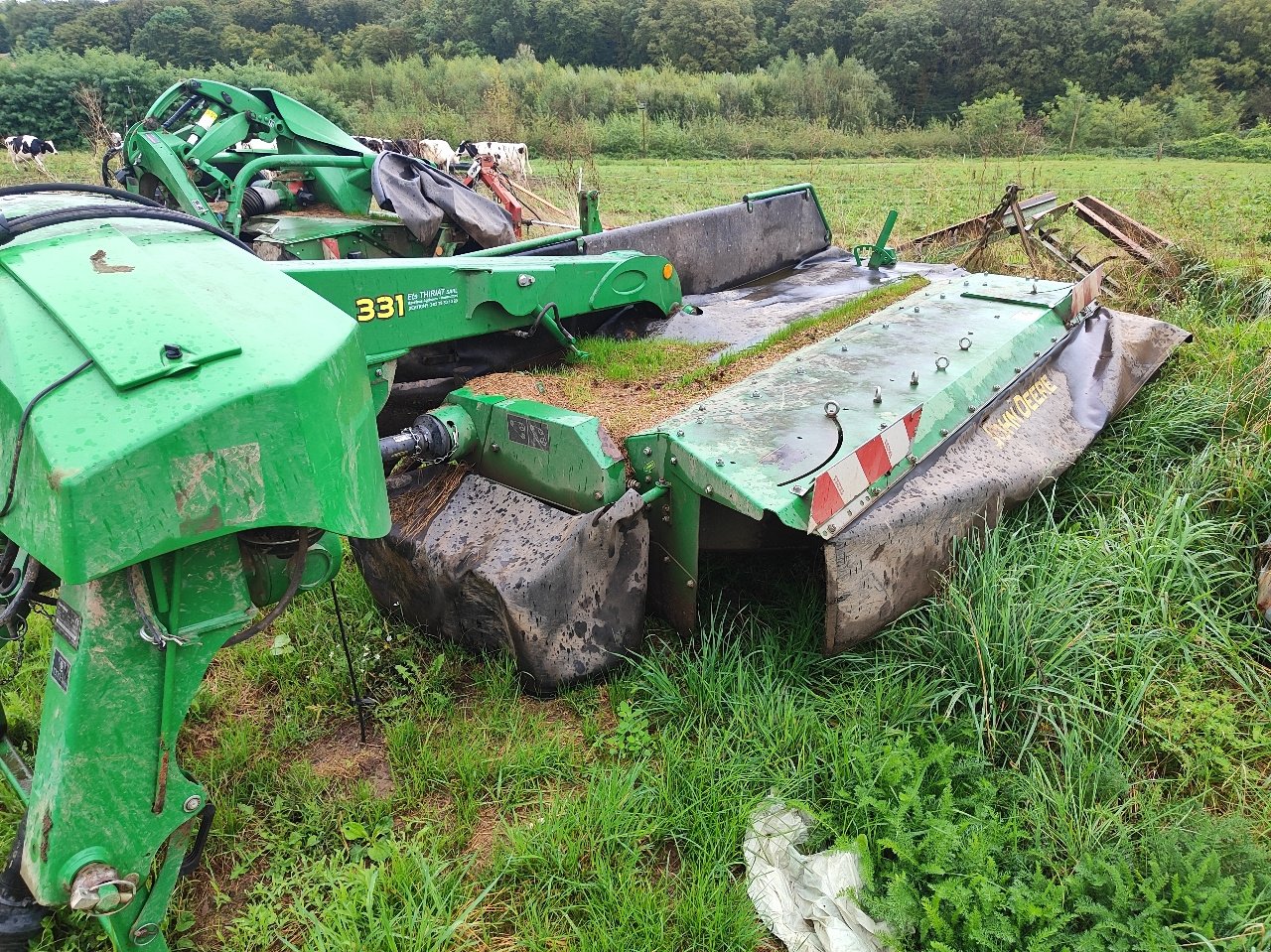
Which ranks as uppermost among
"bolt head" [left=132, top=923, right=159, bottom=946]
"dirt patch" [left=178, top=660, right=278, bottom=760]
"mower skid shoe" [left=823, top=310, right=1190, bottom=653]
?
"mower skid shoe" [left=823, top=310, right=1190, bottom=653]

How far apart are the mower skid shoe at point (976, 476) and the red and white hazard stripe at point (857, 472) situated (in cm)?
8

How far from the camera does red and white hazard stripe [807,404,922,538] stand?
242 centimetres

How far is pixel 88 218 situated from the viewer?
176 centimetres

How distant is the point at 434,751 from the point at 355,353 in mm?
1351

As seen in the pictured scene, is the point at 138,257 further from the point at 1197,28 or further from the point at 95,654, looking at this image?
the point at 1197,28

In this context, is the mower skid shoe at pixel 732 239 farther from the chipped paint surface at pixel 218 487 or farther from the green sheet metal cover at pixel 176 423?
the chipped paint surface at pixel 218 487

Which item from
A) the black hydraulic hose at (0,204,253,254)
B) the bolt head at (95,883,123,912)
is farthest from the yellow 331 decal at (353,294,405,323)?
the bolt head at (95,883,123,912)

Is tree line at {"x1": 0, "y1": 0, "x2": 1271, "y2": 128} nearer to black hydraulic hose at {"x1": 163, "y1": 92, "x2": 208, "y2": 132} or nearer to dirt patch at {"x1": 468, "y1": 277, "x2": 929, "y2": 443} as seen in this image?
black hydraulic hose at {"x1": 163, "y1": 92, "x2": 208, "y2": 132}

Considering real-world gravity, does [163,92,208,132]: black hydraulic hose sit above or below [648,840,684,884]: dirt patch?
above

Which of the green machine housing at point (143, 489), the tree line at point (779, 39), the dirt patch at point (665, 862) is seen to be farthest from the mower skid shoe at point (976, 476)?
the tree line at point (779, 39)

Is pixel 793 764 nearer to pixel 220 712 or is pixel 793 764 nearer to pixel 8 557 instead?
pixel 220 712

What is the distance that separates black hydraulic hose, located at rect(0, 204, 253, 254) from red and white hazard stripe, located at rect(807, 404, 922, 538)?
1566 mm

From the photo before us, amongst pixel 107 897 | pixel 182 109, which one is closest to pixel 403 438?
pixel 107 897

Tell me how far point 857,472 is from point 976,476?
679mm
